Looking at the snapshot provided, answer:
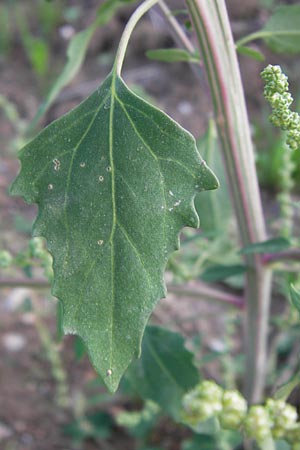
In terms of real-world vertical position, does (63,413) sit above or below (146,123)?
below

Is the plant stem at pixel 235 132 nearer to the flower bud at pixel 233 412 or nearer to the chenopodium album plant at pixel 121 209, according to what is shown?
the chenopodium album plant at pixel 121 209

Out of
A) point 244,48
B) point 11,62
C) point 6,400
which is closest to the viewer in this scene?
point 244,48

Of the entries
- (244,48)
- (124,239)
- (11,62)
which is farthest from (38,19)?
(124,239)

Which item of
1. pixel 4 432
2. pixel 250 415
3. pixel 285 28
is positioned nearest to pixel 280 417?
pixel 250 415

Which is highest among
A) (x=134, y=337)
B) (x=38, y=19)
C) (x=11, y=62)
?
(x=38, y=19)

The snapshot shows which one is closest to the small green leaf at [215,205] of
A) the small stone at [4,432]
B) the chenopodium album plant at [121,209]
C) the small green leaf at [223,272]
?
the small green leaf at [223,272]

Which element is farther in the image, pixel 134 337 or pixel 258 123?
pixel 258 123

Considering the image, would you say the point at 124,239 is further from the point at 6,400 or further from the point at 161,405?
the point at 6,400
